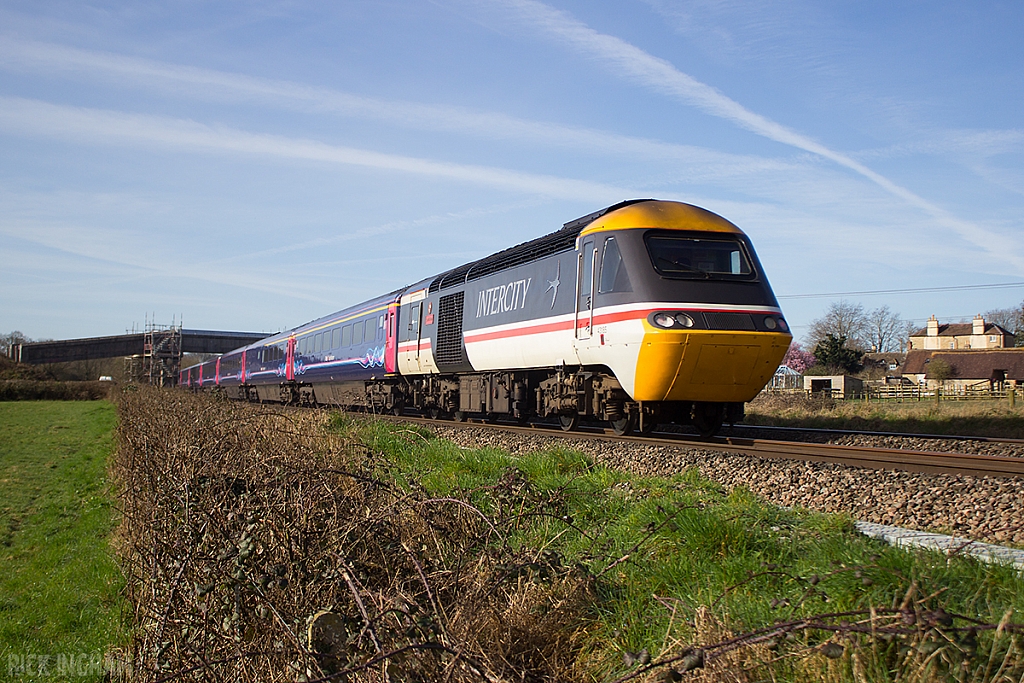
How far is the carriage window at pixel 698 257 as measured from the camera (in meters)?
10.8

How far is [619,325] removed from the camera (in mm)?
10883

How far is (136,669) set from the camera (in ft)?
12.4

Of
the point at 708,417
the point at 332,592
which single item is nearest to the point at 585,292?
the point at 708,417

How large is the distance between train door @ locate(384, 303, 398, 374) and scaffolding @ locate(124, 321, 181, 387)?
5346 centimetres

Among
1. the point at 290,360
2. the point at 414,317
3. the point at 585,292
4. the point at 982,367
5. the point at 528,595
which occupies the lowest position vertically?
the point at 528,595

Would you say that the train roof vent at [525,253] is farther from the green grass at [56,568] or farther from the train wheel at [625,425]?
the green grass at [56,568]

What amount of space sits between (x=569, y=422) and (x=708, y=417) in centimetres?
266

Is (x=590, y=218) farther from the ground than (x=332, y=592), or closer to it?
farther from the ground

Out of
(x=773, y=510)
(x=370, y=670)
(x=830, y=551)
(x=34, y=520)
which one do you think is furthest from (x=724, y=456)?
(x=34, y=520)

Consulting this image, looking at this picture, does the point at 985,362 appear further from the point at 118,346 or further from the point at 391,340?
the point at 118,346

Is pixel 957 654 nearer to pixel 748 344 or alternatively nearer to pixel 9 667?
pixel 9 667

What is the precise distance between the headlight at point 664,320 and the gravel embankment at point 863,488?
5.06 ft

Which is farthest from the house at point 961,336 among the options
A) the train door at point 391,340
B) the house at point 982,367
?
the train door at point 391,340

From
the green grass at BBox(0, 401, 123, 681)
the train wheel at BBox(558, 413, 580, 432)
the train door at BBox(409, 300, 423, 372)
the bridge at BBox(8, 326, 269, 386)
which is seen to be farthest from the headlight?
the bridge at BBox(8, 326, 269, 386)
